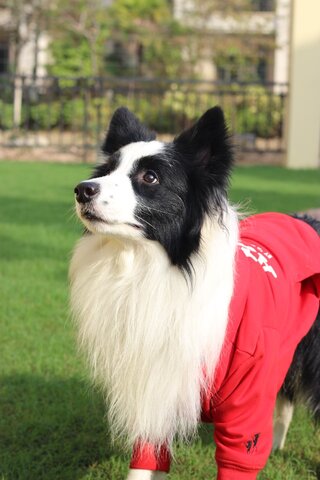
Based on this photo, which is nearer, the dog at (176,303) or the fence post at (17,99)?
the dog at (176,303)

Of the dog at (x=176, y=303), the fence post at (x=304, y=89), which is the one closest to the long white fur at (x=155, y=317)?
the dog at (x=176, y=303)

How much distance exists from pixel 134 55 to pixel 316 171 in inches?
550

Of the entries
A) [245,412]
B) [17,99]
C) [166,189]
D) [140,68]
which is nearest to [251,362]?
[245,412]

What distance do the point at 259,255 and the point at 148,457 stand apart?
87 centimetres

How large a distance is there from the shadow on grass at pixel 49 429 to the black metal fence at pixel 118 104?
12974 millimetres

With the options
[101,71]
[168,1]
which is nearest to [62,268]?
[101,71]

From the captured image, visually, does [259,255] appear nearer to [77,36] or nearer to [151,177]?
[151,177]

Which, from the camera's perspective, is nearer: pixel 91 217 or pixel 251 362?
pixel 91 217

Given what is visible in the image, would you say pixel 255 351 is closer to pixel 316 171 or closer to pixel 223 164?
pixel 223 164

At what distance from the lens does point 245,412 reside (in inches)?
101

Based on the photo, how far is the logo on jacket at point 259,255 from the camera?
2787 millimetres

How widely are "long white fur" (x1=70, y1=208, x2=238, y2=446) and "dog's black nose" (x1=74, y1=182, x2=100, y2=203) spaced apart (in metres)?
0.18

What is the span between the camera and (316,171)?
14727 mm

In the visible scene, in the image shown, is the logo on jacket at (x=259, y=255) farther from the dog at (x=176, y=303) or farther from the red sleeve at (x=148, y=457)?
the red sleeve at (x=148, y=457)
